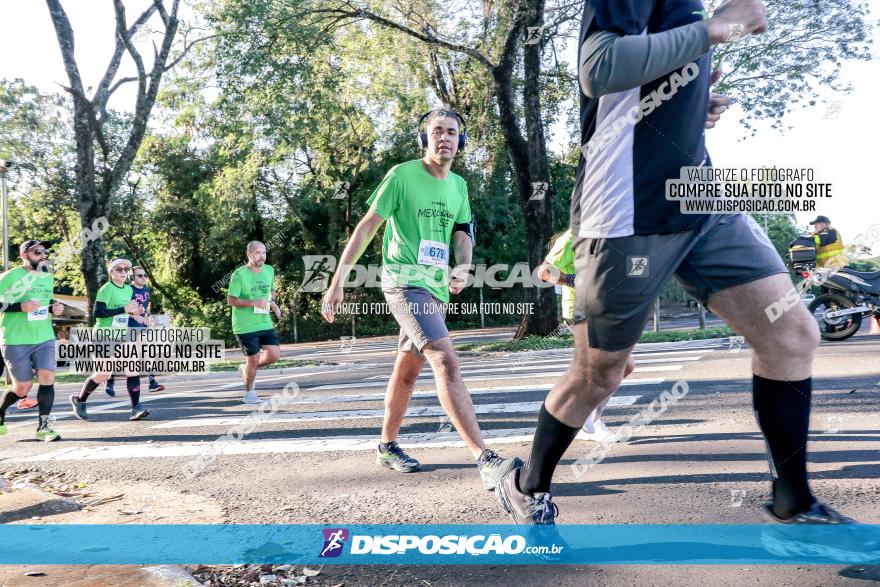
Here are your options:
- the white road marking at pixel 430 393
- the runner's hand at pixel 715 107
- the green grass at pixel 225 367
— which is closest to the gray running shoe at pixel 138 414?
the white road marking at pixel 430 393

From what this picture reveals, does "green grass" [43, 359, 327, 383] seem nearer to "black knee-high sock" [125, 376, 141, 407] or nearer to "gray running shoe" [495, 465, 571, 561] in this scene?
"black knee-high sock" [125, 376, 141, 407]

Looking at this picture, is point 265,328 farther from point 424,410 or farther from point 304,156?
point 304,156

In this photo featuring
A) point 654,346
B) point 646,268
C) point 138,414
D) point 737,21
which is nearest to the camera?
point 737,21

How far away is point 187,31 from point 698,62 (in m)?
20.7

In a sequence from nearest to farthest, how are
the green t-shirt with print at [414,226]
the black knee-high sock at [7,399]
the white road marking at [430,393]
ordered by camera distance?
the green t-shirt with print at [414,226] → the black knee-high sock at [7,399] → the white road marking at [430,393]

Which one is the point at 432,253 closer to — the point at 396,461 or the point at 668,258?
the point at 396,461

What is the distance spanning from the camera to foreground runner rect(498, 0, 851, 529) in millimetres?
2402

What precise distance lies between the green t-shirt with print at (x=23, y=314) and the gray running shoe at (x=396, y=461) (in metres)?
4.55

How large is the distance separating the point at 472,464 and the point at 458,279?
48.1 inches

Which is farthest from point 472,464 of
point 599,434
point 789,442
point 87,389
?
point 87,389

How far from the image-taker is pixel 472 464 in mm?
4660

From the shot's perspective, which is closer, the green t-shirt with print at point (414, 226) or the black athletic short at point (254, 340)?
the green t-shirt with print at point (414, 226)

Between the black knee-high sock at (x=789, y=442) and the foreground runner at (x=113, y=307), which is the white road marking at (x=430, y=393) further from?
the black knee-high sock at (x=789, y=442)

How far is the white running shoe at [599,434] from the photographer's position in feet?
17.0
